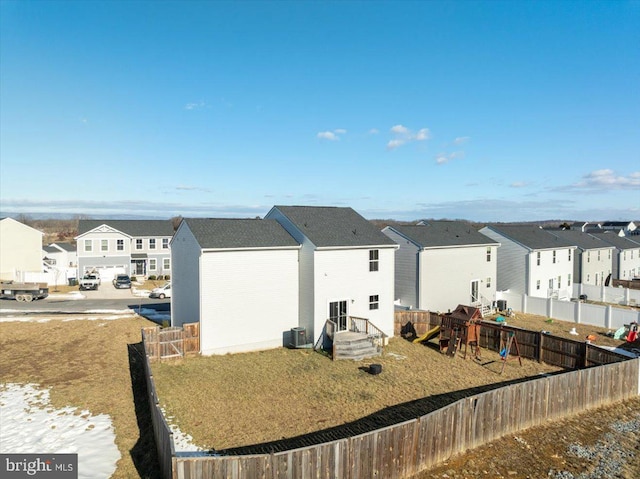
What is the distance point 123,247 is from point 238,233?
33.5 m

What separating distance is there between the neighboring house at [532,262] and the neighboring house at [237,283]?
82.5ft

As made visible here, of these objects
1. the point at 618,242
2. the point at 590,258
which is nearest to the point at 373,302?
the point at 590,258

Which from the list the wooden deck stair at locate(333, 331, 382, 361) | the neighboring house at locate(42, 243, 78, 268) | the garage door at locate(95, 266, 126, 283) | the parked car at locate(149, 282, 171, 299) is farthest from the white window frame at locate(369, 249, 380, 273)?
the neighboring house at locate(42, 243, 78, 268)

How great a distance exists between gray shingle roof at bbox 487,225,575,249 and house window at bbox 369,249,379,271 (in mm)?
20882

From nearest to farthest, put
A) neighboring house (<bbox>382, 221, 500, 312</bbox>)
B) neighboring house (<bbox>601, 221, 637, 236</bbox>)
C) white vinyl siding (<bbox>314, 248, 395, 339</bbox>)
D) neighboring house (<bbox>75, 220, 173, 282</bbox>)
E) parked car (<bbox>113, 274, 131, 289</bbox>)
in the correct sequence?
1. white vinyl siding (<bbox>314, 248, 395, 339</bbox>)
2. neighboring house (<bbox>382, 221, 500, 312</bbox>)
3. parked car (<bbox>113, 274, 131, 289</bbox>)
4. neighboring house (<bbox>75, 220, 173, 282</bbox>)
5. neighboring house (<bbox>601, 221, 637, 236</bbox>)

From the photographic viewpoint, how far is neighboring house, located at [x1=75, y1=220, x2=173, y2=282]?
→ 47.8m

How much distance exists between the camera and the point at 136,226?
5378 centimetres

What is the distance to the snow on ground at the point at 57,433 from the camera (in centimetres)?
1090

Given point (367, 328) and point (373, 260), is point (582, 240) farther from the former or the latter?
→ point (367, 328)

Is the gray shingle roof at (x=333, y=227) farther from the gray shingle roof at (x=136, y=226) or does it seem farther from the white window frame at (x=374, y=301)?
the gray shingle roof at (x=136, y=226)

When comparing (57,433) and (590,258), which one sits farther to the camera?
(590,258)

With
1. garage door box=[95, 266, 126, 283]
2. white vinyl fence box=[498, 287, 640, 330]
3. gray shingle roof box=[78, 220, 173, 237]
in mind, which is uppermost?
gray shingle roof box=[78, 220, 173, 237]

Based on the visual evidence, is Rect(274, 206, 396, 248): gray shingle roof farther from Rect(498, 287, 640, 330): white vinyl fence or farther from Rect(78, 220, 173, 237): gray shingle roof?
Rect(78, 220, 173, 237): gray shingle roof

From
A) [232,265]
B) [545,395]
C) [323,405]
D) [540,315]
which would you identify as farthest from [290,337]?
[540,315]
